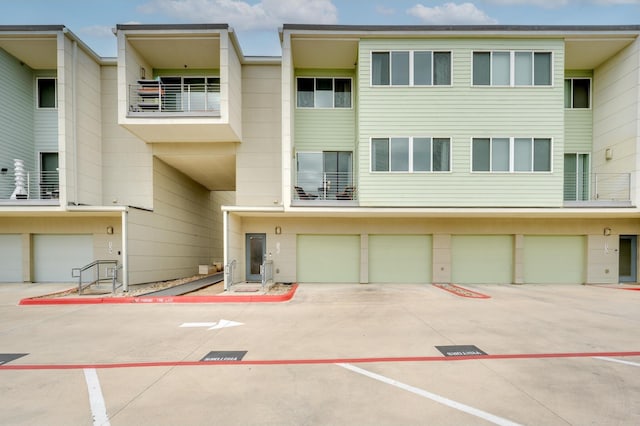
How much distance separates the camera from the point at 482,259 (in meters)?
13.9

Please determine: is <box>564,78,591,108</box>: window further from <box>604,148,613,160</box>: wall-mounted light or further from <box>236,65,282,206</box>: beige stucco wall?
<box>236,65,282,206</box>: beige stucco wall

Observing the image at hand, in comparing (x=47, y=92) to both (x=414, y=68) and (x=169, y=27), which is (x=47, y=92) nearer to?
(x=169, y=27)

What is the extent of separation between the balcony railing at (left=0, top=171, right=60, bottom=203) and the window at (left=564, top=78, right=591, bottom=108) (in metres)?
22.0

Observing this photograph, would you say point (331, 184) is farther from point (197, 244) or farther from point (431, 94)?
point (197, 244)

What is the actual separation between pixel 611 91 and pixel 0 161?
25.2 m

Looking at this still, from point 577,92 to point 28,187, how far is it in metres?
23.9

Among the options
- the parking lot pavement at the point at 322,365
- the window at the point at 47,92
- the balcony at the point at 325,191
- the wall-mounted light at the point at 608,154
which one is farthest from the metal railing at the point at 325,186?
the window at the point at 47,92

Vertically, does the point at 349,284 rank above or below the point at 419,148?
below

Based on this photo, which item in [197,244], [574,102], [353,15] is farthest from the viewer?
[353,15]

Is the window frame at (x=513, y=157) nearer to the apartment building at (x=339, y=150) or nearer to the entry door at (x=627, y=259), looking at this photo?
the apartment building at (x=339, y=150)

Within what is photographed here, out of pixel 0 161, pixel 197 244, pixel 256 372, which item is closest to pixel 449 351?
pixel 256 372

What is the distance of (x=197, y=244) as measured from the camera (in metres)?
18.6

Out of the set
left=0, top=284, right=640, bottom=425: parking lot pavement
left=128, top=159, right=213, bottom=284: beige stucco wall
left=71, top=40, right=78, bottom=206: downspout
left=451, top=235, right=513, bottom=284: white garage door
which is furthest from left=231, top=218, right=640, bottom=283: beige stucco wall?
left=71, top=40, right=78, bottom=206: downspout

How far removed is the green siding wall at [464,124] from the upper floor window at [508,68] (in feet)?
0.80
